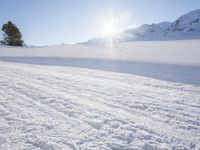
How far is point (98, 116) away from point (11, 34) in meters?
40.0

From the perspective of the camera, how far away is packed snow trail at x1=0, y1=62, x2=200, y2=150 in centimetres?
336

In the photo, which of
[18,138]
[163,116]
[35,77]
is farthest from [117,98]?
[35,77]

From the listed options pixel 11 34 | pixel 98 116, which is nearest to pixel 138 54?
pixel 98 116

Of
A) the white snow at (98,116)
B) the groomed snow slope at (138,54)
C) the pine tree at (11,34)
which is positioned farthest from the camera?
the pine tree at (11,34)

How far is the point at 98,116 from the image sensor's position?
4301 mm

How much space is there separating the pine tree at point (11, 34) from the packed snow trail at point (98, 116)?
116ft

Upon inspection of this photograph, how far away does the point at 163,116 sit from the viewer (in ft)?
14.1

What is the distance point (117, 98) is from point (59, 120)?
1.75 m

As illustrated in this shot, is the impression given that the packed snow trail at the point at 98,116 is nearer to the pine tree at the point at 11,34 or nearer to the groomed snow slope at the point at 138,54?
the groomed snow slope at the point at 138,54

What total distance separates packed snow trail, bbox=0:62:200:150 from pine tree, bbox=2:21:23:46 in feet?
116

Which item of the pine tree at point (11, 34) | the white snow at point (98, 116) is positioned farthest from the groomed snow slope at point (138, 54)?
the pine tree at point (11, 34)

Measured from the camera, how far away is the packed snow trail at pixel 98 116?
336 centimetres

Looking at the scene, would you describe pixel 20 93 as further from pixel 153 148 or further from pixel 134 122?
pixel 153 148

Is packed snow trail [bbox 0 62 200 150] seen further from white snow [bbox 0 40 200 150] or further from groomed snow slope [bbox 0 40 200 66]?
groomed snow slope [bbox 0 40 200 66]
